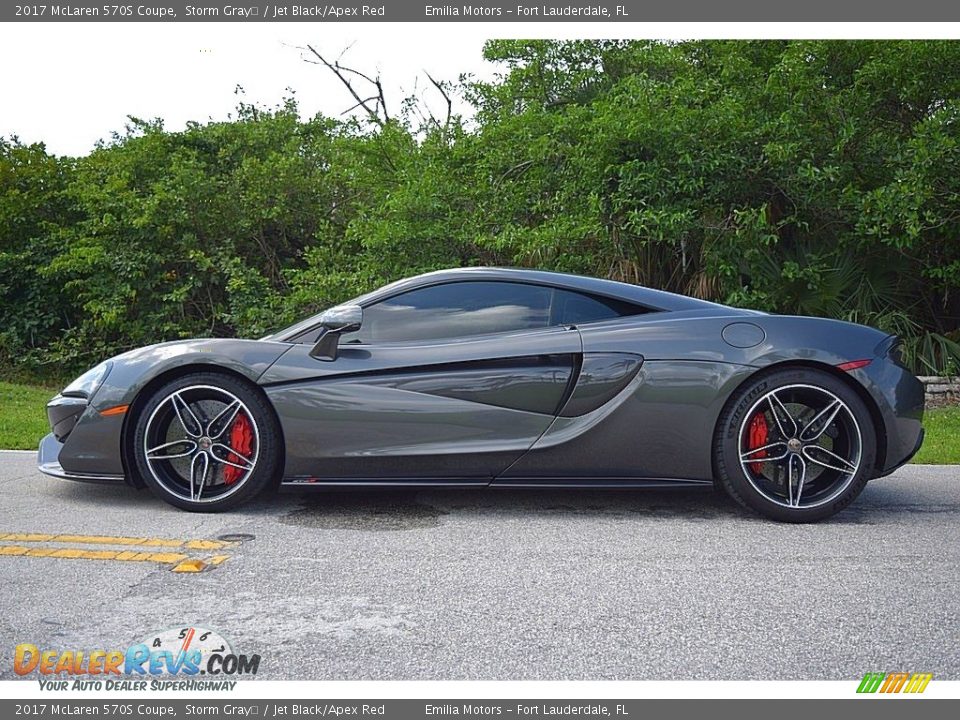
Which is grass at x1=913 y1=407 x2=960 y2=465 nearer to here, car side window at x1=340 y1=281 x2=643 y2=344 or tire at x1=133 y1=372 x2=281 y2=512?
car side window at x1=340 y1=281 x2=643 y2=344

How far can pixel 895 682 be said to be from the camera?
2.48 metres

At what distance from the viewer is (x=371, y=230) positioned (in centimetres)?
1217

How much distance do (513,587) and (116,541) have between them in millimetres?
1775

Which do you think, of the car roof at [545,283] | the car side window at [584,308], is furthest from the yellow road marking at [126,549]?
the car side window at [584,308]

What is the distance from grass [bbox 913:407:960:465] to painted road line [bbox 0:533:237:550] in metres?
4.97

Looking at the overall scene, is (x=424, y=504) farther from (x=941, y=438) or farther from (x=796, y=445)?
(x=941, y=438)

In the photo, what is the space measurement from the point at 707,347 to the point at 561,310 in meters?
0.74

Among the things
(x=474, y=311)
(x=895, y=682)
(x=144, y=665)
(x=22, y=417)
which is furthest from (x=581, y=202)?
(x=144, y=665)

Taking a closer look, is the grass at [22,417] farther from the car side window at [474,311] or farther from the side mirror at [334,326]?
the car side window at [474,311]

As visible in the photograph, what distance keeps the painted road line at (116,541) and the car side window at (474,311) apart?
120cm

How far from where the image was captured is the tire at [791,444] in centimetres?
433

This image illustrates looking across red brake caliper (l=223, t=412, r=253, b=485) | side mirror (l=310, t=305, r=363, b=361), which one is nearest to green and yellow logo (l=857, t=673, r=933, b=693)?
side mirror (l=310, t=305, r=363, b=361)

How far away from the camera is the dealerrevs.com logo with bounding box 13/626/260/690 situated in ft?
8.16
